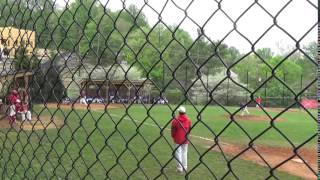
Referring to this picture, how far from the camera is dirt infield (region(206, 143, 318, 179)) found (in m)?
11.2

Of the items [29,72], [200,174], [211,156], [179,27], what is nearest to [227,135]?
[211,156]

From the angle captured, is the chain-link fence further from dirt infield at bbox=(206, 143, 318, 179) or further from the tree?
dirt infield at bbox=(206, 143, 318, 179)

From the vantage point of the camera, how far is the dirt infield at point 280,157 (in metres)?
11.2

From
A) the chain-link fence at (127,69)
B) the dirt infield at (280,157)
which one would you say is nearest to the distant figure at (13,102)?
the chain-link fence at (127,69)

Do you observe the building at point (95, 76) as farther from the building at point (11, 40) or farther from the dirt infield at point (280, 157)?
the dirt infield at point (280, 157)

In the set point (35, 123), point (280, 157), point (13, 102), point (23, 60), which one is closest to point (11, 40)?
point (23, 60)

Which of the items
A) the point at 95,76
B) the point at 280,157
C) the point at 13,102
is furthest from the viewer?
the point at 280,157

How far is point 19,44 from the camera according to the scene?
3535 millimetres

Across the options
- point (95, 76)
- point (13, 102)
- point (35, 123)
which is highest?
point (95, 76)

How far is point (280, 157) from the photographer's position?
14227 mm

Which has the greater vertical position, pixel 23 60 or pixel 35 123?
pixel 23 60

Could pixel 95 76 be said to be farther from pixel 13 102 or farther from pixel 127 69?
pixel 13 102

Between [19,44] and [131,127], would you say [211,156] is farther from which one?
[19,44]

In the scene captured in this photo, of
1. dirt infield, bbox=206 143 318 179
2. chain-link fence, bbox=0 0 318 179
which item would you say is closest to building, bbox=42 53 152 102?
chain-link fence, bbox=0 0 318 179
